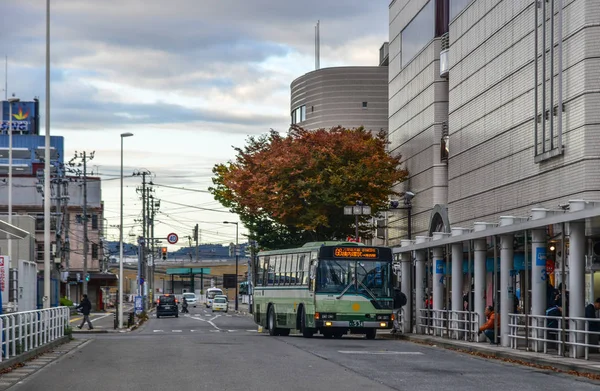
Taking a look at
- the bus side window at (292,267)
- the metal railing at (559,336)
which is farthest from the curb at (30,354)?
the metal railing at (559,336)

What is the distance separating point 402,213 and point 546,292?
30.6 metres

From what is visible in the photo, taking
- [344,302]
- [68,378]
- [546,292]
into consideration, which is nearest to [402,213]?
[344,302]

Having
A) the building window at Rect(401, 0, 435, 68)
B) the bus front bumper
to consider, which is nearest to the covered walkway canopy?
the bus front bumper

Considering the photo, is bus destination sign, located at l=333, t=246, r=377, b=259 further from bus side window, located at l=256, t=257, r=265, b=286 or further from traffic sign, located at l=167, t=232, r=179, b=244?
traffic sign, located at l=167, t=232, r=179, b=244

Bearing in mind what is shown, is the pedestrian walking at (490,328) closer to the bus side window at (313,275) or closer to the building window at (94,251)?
the bus side window at (313,275)

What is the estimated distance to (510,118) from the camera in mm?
39375

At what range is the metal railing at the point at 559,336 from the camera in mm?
24266

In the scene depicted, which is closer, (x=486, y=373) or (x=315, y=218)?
(x=486, y=373)

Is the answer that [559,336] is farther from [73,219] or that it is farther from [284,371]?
[73,219]

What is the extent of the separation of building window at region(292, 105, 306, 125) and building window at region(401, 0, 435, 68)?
87.6 feet

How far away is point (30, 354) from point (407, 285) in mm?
19722

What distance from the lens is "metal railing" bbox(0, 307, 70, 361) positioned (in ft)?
74.8

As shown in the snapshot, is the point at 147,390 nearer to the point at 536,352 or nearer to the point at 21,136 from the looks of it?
the point at 536,352

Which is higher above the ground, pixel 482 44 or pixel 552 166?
pixel 482 44
